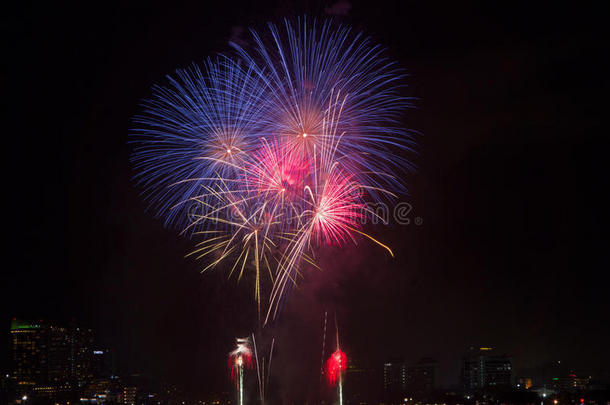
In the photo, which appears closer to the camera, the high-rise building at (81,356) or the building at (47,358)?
the building at (47,358)

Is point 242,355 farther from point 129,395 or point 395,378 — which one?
point 129,395

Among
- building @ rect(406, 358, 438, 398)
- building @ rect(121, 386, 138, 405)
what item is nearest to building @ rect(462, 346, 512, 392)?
building @ rect(406, 358, 438, 398)

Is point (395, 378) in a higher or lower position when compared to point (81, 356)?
higher

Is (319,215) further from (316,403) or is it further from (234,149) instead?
(316,403)

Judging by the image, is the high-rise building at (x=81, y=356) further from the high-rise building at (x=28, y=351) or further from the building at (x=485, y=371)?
the building at (x=485, y=371)

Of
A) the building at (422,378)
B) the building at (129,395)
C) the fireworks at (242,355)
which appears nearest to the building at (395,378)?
the building at (422,378)

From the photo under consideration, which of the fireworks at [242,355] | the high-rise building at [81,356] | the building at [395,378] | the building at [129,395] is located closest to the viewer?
the fireworks at [242,355]

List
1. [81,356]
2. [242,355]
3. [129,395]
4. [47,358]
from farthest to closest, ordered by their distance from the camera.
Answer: [81,356] < [47,358] < [129,395] < [242,355]

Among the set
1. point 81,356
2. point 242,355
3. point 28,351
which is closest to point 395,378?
point 242,355

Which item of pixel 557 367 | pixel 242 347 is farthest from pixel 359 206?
pixel 557 367

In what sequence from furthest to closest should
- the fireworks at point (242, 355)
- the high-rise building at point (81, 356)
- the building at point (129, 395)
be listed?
the high-rise building at point (81, 356), the building at point (129, 395), the fireworks at point (242, 355)

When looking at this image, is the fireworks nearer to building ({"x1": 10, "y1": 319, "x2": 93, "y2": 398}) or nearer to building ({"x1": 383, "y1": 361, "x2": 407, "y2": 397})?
building ({"x1": 383, "y1": 361, "x2": 407, "y2": 397})
